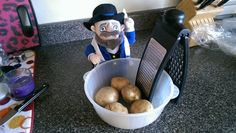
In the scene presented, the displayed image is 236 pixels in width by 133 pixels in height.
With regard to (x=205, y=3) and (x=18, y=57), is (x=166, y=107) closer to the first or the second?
(x=205, y=3)

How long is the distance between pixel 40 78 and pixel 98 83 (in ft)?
0.68

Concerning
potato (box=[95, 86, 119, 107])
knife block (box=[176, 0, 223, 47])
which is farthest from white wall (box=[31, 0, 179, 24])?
potato (box=[95, 86, 119, 107])

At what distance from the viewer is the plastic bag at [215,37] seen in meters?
0.77

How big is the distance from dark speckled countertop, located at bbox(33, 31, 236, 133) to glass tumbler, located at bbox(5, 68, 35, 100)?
0.13ft

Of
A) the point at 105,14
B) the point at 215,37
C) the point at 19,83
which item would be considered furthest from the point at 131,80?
the point at 215,37

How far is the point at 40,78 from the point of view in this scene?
656 mm

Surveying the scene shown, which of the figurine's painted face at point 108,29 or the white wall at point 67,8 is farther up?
the white wall at point 67,8

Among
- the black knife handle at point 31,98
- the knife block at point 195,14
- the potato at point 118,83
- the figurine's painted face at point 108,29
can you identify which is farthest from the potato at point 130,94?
the knife block at point 195,14

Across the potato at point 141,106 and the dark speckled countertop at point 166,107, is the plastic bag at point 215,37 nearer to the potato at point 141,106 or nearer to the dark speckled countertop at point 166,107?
the dark speckled countertop at point 166,107

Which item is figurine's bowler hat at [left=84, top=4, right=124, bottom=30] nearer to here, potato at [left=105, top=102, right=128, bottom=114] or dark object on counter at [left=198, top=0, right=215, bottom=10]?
potato at [left=105, top=102, right=128, bottom=114]

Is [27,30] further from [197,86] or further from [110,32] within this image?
[197,86]

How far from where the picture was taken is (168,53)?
420 mm

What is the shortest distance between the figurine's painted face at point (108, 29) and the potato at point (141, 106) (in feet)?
0.56

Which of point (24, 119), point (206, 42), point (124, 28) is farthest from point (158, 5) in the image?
point (24, 119)
